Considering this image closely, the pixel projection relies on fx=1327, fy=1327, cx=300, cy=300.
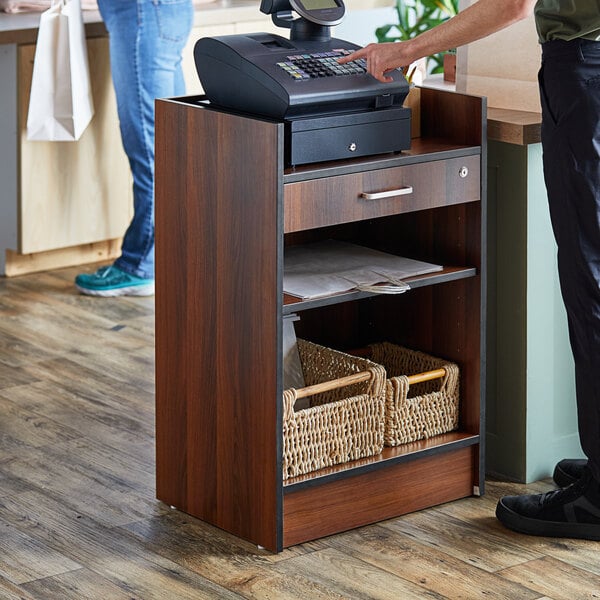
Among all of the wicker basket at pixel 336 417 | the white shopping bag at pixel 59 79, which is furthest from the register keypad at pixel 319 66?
the white shopping bag at pixel 59 79

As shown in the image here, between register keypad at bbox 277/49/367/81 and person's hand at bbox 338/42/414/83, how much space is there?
0.05ft

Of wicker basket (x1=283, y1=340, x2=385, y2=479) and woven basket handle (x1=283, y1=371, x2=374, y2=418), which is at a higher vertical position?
woven basket handle (x1=283, y1=371, x2=374, y2=418)

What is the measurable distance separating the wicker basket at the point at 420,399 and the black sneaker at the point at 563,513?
243mm

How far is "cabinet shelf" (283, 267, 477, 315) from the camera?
8.32 ft

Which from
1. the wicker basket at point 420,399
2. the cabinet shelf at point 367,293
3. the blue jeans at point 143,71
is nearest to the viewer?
the cabinet shelf at point 367,293

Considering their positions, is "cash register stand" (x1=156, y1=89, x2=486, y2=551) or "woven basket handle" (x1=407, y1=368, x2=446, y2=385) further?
"woven basket handle" (x1=407, y1=368, x2=446, y2=385)

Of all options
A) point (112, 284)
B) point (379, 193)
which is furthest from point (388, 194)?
point (112, 284)

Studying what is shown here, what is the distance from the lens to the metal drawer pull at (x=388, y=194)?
8.41ft

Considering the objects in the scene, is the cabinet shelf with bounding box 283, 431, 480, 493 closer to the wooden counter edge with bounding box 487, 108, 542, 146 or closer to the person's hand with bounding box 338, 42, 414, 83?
the wooden counter edge with bounding box 487, 108, 542, 146

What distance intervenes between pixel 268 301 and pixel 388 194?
1.07 ft

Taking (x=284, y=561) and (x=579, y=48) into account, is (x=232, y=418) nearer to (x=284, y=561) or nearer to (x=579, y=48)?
Result: (x=284, y=561)

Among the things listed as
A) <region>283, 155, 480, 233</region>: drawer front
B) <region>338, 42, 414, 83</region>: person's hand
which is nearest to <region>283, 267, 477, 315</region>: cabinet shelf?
<region>283, 155, 480, 233</region>: drawer front

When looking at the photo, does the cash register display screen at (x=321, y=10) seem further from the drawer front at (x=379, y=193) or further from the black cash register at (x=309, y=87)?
the drawer front at (x=379, y=193)

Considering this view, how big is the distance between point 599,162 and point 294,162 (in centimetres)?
58
